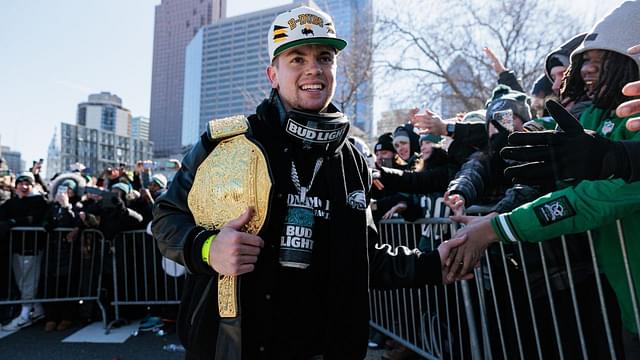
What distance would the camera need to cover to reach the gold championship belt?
5.29 feet

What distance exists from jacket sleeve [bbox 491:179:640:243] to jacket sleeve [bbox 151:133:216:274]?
1.44m

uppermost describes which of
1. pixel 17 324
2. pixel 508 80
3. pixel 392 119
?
pixel 392 119

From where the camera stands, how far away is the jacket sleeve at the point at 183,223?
163 centimetres

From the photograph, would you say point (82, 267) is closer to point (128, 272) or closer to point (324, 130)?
point (128, 272)

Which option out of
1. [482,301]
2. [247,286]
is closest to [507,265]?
[482,301]

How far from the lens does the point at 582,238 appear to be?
2.41 m

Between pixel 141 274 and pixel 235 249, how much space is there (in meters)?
5.33

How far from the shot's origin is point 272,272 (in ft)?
5.61

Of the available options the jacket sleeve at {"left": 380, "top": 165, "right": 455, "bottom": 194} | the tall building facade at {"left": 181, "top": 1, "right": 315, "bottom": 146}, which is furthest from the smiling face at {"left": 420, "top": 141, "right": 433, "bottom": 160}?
the tall building facade at {"left": 181, "top": 1, "right": 315, "bottom": 146}

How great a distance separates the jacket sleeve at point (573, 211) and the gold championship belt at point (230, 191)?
4.12 ft

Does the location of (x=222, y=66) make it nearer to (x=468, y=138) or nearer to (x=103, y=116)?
(x=103, y=116)

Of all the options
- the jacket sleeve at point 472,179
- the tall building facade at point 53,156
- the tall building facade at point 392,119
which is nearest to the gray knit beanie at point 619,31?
the jacket sleeve at point 472,179

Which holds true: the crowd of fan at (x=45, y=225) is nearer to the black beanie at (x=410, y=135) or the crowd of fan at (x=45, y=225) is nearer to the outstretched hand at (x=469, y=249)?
the black beanie at (x=410, y=135)

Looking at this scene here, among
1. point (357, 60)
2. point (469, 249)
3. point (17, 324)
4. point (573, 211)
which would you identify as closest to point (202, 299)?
point (469, 249)
